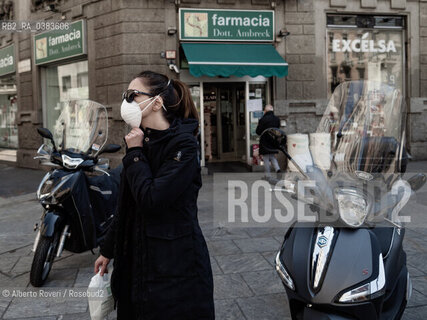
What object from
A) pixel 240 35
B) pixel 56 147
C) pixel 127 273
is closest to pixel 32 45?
pixel 240 35

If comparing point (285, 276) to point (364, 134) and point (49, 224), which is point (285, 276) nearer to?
point (364, 134)

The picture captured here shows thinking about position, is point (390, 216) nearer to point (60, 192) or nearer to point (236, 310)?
point (236, 310)

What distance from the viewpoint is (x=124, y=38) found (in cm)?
1045

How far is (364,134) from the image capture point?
9.26ft

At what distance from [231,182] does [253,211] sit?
9.15 feet

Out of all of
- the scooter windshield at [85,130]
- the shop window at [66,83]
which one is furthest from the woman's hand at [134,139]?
the shop window at [66,83]

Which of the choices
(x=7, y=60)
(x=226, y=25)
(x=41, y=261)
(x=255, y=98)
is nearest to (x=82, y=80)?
(x=7, y=60)

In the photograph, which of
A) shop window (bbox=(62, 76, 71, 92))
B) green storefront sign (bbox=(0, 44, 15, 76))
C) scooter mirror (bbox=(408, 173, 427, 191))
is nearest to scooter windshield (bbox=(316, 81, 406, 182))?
scooter mirror (bbox=(408, 173, 427, 191))

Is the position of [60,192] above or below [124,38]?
below

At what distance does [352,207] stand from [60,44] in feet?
37.4

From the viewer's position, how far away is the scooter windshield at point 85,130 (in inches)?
169

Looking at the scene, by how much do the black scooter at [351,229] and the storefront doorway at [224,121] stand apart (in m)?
8.99

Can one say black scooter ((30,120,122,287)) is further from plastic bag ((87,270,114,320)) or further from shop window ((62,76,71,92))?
shop window ((62,76,71,92))

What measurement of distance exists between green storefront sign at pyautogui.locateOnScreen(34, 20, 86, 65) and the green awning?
3018 millimetres
